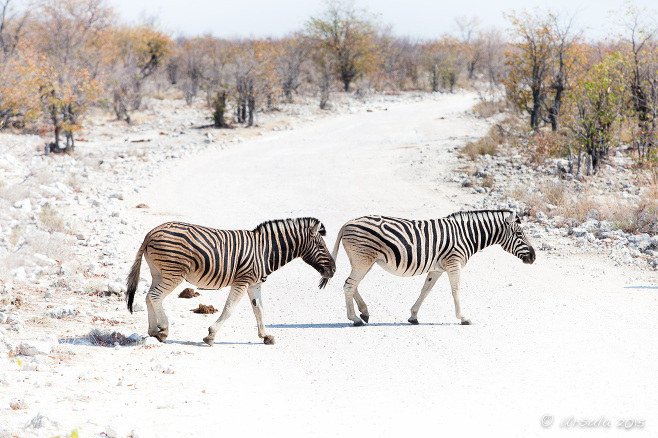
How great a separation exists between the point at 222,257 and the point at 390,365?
1954 millimetres

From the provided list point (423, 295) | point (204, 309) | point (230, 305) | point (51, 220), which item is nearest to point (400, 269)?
point (423, 295)

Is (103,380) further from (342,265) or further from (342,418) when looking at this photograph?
(342,265)

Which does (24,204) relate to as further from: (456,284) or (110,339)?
(456,284)

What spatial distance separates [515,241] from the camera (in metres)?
8.12

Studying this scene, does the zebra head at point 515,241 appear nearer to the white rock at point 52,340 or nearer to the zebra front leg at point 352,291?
the zebra front leg at point 352,291

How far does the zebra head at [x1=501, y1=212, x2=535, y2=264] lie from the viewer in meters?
8.07

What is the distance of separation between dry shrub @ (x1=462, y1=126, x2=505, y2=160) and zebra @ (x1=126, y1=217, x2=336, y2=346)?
13.2 metres

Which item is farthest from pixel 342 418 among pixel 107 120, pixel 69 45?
pixel 69 45

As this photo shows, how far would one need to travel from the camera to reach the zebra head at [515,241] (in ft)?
26.5

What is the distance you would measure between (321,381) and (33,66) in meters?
18.6

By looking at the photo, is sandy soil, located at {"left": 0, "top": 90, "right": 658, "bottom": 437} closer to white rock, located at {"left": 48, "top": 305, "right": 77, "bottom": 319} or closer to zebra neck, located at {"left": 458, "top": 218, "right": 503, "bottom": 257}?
white rock, located at {"left": 48, "top": 305, "right": 77, "bottom": 319}

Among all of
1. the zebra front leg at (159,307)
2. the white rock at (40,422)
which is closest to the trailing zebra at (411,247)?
the zebra front leg at (159,307)

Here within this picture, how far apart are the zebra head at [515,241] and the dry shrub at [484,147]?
458 inches

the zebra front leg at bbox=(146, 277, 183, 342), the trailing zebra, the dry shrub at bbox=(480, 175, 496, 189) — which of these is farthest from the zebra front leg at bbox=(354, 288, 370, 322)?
the dry shrub at bbox=(480, 175, 496, 189)
